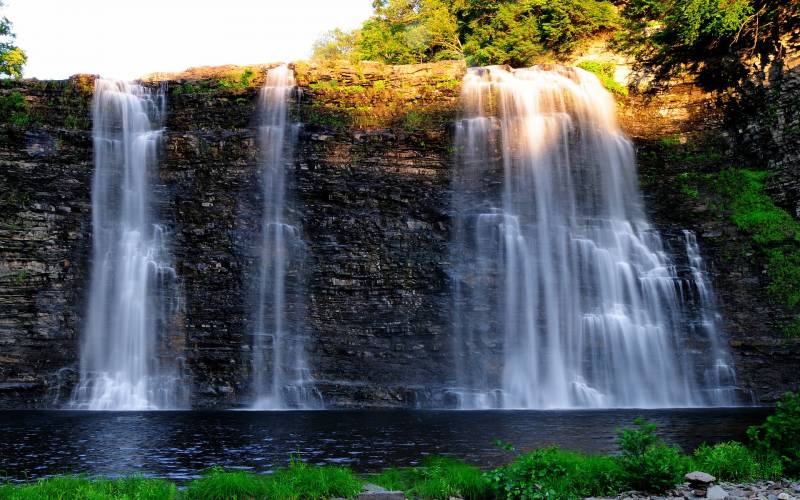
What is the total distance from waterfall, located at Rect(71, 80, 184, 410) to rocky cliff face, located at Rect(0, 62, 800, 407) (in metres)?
0.46

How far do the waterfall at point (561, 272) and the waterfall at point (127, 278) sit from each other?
32.6 ft

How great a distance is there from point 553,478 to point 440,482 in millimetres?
1320

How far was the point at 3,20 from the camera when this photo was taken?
2783 centimetres

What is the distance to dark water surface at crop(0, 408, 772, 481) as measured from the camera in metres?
9.66

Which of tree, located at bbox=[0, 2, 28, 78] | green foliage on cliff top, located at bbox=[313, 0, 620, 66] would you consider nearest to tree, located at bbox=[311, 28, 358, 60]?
green foliage on cliff top, located at bbox=[313, 0, 620, 66]

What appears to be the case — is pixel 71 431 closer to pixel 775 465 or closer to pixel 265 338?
pixel 265 338

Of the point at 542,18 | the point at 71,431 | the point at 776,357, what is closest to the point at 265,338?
the point at 71,431

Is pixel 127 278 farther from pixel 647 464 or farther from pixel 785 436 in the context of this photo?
pixel 785 436

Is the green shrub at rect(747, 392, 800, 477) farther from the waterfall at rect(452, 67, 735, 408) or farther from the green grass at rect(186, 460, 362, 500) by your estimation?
the waterfall at rect(452, 67, 735, 408)

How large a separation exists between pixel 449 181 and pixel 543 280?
17.4 feet

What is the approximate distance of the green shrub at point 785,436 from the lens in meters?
7.48

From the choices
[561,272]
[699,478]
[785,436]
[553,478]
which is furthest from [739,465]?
[561,272]

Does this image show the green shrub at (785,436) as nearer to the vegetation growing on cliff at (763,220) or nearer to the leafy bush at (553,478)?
the leafy bush at (553,478)

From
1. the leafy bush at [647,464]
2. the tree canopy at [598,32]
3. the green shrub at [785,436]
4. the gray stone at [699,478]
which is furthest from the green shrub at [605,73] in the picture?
the gray stone at [699,478]
